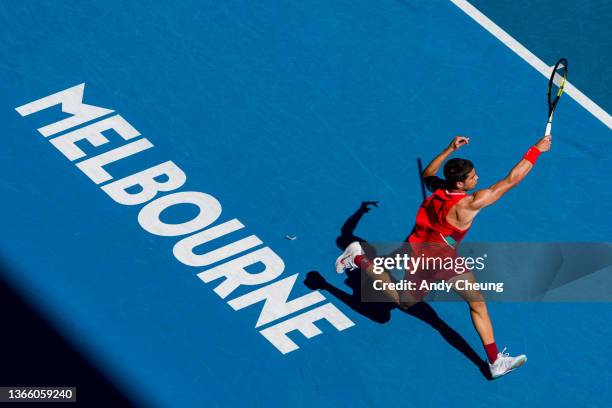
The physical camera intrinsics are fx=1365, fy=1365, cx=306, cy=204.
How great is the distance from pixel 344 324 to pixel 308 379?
93cm

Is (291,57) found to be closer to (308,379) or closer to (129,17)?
(129,17)

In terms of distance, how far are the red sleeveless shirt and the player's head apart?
12 cm

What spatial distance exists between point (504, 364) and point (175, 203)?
4.75 m

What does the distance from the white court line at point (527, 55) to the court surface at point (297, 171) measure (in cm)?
12

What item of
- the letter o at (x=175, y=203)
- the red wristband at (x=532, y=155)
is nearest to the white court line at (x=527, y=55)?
the red wristband at (x=532, y=155)

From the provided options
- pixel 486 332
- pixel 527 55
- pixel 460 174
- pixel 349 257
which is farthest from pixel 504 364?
pixel 527 55

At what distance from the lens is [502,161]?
1841 centimetres

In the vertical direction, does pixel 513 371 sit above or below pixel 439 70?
below

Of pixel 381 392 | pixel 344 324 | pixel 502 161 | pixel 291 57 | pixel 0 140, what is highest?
pixel 291 57

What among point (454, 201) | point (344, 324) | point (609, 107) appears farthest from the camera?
point (609, 107)

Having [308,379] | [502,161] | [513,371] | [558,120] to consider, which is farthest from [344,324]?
[558,120]

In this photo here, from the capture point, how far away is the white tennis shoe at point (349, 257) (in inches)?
635

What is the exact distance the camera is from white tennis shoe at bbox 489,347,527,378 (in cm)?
1571

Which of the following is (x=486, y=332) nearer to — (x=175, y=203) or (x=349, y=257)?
(x=349, y=257)
